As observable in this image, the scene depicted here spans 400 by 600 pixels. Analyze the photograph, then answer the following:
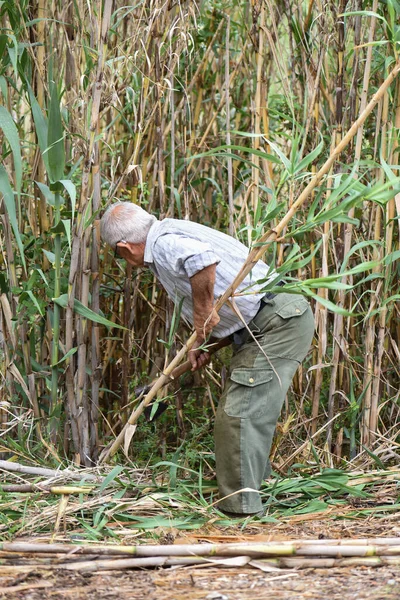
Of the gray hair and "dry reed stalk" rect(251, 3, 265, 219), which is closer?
the gray hair

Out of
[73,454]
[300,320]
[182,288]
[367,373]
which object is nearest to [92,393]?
[73,454]

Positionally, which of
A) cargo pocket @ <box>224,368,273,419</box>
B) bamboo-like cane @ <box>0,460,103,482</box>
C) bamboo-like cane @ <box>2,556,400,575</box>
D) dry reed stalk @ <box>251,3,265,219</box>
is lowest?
bamboo-like cane @ <box>0,460,103,482</box>

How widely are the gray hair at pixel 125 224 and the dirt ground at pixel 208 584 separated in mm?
1228

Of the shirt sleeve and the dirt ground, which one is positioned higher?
the shirt sleeve

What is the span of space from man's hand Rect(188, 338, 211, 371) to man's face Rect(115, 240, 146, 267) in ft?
1.22

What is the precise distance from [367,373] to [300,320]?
1.46 ft

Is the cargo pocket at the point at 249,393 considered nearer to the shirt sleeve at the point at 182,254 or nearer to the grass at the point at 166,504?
the grass at the point at 166,504

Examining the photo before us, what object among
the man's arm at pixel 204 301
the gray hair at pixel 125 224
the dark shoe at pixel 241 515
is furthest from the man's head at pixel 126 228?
the dark shoe at pixel 241 515

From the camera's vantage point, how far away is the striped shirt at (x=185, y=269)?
9.98ft

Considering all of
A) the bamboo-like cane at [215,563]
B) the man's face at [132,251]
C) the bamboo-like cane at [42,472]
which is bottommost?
the bamboo-like cane at [42,472]

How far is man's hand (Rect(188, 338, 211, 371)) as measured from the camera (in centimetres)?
316

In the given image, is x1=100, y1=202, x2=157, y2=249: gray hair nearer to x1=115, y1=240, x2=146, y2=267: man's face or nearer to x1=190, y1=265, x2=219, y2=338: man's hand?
x1=115, y1=240, x2=146, y2=267: man's face

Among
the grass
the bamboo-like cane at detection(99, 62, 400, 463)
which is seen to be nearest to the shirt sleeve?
the bamboo-like cane at detection(99, 62, 400, 463)

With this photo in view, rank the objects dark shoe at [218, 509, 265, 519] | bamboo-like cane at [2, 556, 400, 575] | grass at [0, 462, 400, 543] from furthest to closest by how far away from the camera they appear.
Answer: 1. dark shoe at [218, 509, 265, 519]
2. grass at [0, 462, 400, 543]
3. bamboo-like cane at [2, 556, 400, 575]
